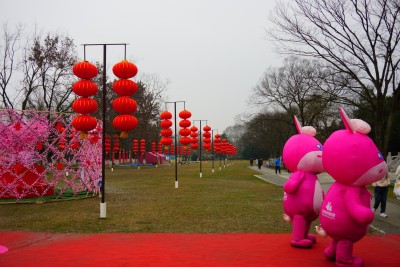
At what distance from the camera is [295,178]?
8.11 meters

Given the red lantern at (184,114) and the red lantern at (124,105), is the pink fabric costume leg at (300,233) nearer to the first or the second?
the red lantern at (124,105)

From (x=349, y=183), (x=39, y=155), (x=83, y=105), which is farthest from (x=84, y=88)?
(x=349, y=183)

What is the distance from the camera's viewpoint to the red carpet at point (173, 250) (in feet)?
23.5

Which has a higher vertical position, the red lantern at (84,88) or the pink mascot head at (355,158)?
the red lantern at (84,88)

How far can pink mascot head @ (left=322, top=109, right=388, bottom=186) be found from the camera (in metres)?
6.55

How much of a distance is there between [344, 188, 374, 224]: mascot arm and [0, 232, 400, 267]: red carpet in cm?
116

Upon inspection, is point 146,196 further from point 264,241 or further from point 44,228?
point 264,241

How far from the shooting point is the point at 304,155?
8211mm

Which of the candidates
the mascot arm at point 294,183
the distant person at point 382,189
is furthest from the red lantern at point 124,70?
the distant person at point 382,189

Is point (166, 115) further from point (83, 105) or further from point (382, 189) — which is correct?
point (382, 189)

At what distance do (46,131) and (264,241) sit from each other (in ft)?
37.4

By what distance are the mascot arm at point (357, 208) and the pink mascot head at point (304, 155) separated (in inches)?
61.0

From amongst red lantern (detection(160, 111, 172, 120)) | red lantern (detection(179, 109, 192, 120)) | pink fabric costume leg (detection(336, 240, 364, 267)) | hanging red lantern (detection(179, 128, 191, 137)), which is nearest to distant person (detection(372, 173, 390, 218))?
pink fabric costume leg (detection(336, 240, 364, 267))

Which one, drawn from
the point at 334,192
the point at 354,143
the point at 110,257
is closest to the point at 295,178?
the point at 334,192
